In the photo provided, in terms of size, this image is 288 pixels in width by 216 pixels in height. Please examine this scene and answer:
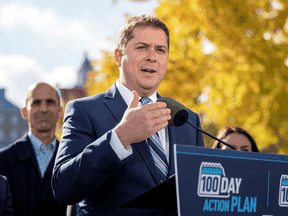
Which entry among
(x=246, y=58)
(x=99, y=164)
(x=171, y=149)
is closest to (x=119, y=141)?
(x=99, y=164)

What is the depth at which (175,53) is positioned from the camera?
10008 millimetres

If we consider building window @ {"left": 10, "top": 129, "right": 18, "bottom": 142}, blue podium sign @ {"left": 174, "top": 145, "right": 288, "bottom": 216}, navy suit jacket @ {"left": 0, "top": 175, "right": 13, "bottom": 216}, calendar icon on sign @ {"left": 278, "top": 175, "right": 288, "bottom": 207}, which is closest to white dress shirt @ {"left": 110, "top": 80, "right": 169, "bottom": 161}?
blue podium sign @ {"left": 174, "top": 145, "right": 288, "bottom": 216}

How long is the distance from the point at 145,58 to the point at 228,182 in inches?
41.8

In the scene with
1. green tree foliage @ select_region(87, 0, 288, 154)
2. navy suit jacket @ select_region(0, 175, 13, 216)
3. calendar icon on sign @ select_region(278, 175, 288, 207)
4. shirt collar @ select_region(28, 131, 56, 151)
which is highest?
green tree foliage @ select_region(87, 0, 288, 154)

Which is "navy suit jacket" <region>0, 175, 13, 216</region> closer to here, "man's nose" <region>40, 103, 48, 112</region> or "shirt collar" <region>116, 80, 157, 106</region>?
"man's nose" <region>40, 103, 48, 112</region>

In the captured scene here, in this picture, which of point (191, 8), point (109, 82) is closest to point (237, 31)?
point (191, 8)

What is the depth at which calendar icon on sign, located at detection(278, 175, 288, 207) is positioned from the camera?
1.67 metres

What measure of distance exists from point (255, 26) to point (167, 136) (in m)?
6.32

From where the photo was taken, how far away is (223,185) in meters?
1.48

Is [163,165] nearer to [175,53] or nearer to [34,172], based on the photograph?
[34,172]

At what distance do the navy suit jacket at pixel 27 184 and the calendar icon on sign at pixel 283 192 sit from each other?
8.44 feet

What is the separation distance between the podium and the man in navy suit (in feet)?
0.95

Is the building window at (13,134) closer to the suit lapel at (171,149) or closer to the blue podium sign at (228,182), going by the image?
the suit lapel at (171,149)

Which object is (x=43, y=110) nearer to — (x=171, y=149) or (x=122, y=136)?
(x=171, y=149)
